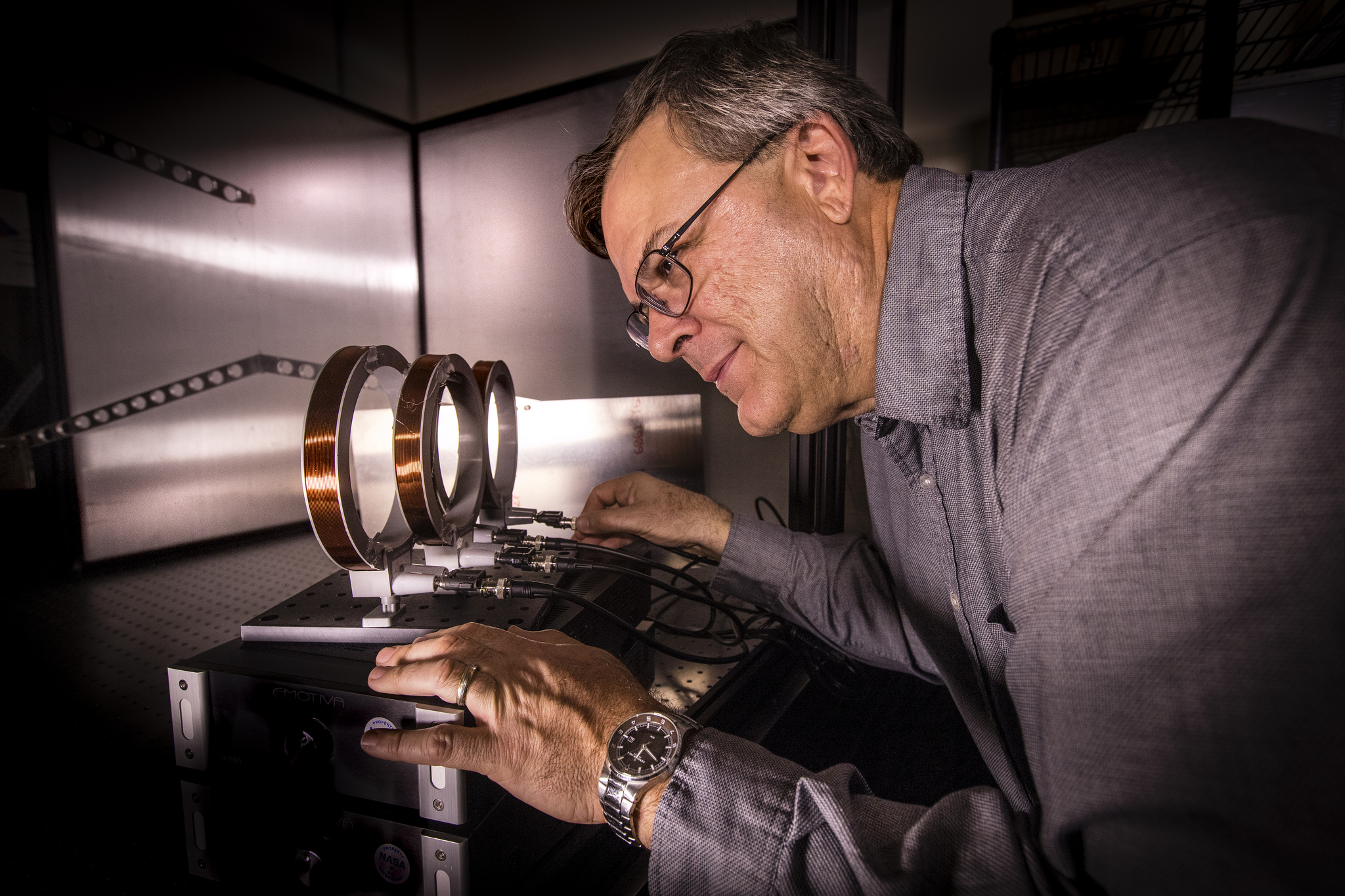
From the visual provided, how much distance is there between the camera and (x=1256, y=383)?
332mm

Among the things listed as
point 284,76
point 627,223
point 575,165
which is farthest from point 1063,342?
point 284,76

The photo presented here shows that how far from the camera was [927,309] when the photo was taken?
2.10 feet

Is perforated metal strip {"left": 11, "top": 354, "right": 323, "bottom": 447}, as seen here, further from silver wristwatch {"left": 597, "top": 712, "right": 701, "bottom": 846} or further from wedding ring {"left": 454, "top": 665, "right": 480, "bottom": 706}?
silver wristwatch {"left": 597, "top": 712, "right": 701, "bottom": 846}

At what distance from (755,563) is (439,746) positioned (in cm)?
65

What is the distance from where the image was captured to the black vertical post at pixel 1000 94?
1184 mm

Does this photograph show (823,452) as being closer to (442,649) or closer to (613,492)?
(613,492)

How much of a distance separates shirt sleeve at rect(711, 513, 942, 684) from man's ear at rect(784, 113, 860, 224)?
1.78ft

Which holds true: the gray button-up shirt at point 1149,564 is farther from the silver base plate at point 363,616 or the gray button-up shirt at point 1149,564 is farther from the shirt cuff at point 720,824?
the silver base plate at point 363,616

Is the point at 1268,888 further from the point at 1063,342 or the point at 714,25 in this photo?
the point at 714,25

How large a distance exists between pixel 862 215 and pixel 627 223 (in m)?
0.28

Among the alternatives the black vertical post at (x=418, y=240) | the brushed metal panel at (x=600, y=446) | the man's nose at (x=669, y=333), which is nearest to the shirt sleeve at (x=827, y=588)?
the brushed metal panel at (x=600, y=446)

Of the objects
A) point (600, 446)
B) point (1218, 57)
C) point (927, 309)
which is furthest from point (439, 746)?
point (1218, 57)

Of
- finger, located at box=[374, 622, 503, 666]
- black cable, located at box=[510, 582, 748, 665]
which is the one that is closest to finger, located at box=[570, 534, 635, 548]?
black cable, located at box=[510, 582, 748, 665]

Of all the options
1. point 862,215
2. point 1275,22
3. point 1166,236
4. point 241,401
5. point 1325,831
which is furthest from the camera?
point 1275,22
